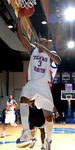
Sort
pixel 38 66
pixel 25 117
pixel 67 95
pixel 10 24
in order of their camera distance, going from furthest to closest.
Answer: pixel 67 95 < pixel 10 24 < pixel 38 66 < pixel 25 117

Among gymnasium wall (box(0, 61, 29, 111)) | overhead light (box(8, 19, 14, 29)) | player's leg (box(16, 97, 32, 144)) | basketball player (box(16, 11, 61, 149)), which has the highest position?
overhead light (box(8, 19, 14, 29))

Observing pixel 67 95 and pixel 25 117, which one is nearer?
pixel 25 117

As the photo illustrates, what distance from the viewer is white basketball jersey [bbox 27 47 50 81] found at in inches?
175

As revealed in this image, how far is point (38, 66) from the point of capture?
14.7ft

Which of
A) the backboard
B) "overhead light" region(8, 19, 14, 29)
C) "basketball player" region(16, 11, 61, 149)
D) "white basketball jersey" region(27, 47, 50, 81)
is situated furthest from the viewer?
the backboard

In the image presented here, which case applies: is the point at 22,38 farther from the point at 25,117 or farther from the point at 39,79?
the point at 25,117

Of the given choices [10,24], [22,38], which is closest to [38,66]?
[22,38]

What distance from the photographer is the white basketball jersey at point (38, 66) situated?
175 inches

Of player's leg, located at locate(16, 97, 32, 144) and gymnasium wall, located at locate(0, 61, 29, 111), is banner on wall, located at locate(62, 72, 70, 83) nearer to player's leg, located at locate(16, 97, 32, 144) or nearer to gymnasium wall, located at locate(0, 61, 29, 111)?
gymnasium wall, located at locate(0, 61, 29, 111)

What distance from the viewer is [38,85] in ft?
14.3

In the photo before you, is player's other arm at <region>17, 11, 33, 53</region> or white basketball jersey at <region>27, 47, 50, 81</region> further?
white basketball jersey at <region>27, 47, 50, 81</region>

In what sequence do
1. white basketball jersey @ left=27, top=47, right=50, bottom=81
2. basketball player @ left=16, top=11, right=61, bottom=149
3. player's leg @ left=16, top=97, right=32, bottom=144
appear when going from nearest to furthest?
player's leg @ left=16, top=97, right=32, bottom=144 < basketball player @ left=16, top=11, right=61, bottom=149 < white basketball jersey @ left=27, top=47, right=50, bottom=81

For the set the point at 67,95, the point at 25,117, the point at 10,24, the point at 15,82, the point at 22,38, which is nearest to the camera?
the point at 25,117

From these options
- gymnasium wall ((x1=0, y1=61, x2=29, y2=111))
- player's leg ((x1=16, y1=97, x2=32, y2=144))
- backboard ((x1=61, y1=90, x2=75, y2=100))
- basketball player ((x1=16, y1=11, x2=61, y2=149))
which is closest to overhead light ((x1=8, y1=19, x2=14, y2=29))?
basketball player ((x1=16, y1=11, x2=61, y2=149))
